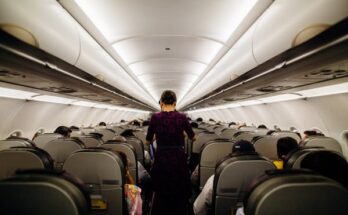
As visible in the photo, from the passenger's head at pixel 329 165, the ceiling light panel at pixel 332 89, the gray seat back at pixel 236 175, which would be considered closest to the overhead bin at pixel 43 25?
the gray seat back at pixel 236 175

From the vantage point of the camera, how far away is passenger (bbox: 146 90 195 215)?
3842mm

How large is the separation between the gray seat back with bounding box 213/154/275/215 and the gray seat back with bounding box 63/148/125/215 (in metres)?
1.15

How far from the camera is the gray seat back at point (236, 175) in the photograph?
8.87ft

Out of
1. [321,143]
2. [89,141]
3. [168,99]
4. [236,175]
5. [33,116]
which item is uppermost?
[33,116]

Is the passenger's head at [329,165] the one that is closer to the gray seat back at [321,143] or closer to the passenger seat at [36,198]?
the passenger seat at [36,198]

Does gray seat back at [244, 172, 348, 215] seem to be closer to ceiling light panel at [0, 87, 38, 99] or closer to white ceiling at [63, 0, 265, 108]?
white ceiling at [63, 0, 265, 108]

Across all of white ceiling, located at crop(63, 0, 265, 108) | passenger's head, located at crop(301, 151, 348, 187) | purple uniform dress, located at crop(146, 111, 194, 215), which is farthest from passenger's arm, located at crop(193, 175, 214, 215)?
white ceiling, located at crop(63, 0, 265, 108)

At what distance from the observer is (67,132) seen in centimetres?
707

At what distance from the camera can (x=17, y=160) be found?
2854 mm

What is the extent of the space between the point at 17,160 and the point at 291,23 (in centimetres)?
347

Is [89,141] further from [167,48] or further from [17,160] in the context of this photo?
[167,48]

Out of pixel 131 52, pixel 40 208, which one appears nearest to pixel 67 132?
pixel 131 52

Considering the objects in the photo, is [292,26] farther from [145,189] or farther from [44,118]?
[44,118]

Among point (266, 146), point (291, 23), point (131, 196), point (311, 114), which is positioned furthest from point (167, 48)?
point (311, 114)
